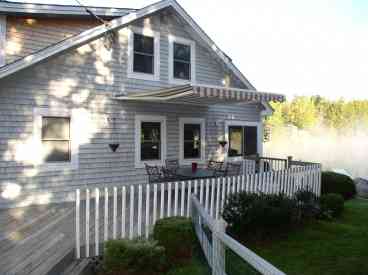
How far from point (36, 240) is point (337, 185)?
9605 millimetres

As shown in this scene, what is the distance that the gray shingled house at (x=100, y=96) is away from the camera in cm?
830

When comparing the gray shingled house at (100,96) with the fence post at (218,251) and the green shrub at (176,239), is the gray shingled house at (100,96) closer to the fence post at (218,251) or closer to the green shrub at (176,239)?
the green shrub at (176,239)

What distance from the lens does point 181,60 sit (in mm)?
11430

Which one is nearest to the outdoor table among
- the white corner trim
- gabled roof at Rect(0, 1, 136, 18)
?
A: gabled roof at Rect(0, 1, 136, 18)

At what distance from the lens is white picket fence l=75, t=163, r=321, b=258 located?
5.05 m

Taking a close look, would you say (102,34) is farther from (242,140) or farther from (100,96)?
(242,140)

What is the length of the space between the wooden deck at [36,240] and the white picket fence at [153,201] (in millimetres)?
272

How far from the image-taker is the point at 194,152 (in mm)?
11898

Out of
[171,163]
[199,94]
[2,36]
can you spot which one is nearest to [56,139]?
[2,36]

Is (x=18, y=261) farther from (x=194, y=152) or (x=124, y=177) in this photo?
(x=194, y=152)

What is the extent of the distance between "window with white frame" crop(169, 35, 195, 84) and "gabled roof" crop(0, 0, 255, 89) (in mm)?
580

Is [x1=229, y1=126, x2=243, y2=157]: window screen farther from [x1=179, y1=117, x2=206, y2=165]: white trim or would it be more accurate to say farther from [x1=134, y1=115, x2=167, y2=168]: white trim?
[x1=134, y1=115, x2=167, y2=168]: white trim

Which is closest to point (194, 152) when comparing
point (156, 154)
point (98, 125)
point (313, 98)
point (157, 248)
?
point (156, 154)

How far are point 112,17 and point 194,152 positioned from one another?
509cm
